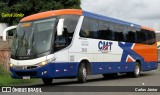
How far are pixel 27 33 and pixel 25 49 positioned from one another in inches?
30.3

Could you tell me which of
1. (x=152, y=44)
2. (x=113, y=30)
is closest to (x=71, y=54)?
(x=113, y=30)

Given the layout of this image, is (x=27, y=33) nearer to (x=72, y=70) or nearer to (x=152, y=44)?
(x=72, y=70)

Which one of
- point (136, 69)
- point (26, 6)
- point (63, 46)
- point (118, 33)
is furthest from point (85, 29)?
point (26, 6)

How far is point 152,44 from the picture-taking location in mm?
30172

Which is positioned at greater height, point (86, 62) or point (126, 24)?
point (126, 24)

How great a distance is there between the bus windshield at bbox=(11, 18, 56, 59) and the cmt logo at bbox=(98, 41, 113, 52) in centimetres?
423

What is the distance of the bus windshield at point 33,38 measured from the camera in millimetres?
17984

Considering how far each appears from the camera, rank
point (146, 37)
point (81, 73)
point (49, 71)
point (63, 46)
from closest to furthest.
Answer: point (49, 71), point (63, 46), point (81, 73), point (146, 37)

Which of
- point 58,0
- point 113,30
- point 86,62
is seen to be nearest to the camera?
point 86,62

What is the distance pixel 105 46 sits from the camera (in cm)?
2262

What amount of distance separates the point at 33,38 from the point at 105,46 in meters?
5.48

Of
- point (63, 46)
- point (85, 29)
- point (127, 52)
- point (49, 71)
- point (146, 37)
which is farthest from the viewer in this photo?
point (146, 37)

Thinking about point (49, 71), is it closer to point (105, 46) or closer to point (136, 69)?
point (105, 46)

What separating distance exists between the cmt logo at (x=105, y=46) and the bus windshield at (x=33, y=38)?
4227mm
